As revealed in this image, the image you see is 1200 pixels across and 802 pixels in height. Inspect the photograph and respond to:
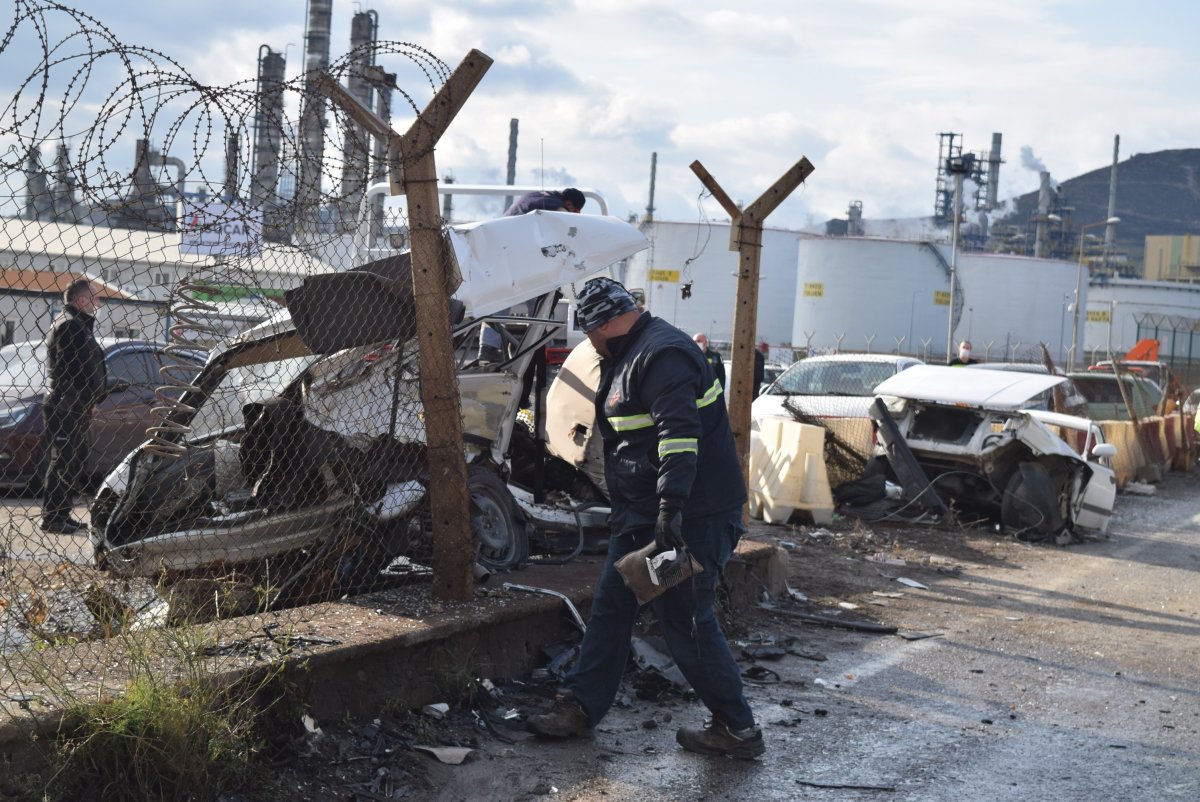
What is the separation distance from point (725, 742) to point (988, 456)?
7900mm

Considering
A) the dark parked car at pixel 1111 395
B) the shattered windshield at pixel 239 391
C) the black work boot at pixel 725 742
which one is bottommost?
the black work boot at pixel 725 742

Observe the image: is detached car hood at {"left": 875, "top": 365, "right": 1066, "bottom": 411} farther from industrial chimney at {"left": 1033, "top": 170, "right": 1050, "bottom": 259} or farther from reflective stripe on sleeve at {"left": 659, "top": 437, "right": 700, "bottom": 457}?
industrial chimney at {"left": 1033, "top": 170, "right": 1050, "bottom": 259}

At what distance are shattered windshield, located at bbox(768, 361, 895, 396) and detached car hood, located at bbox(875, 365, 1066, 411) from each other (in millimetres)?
1840

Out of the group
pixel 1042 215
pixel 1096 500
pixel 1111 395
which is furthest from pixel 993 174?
pixel 1096 500

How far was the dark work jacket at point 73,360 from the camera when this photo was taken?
30.0 feet

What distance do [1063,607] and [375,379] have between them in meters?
5.44

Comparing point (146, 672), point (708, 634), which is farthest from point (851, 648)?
point (146, 672)

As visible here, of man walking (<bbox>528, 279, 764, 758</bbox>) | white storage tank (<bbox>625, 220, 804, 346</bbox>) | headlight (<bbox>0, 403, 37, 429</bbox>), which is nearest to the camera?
man walking (<bbox>528, 279, 764, 758</bbox>)

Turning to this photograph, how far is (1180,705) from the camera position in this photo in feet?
21.3

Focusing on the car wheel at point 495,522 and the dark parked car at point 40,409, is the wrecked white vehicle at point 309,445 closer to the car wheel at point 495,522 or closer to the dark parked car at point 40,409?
the car wheel at point 495,522

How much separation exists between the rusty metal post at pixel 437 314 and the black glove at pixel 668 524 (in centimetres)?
128

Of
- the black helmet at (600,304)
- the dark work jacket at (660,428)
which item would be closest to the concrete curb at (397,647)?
the dark work jacket at (660,428)

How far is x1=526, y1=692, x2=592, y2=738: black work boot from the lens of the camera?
208 inches

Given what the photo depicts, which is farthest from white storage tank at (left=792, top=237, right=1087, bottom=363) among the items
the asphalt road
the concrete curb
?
the concrete curb
